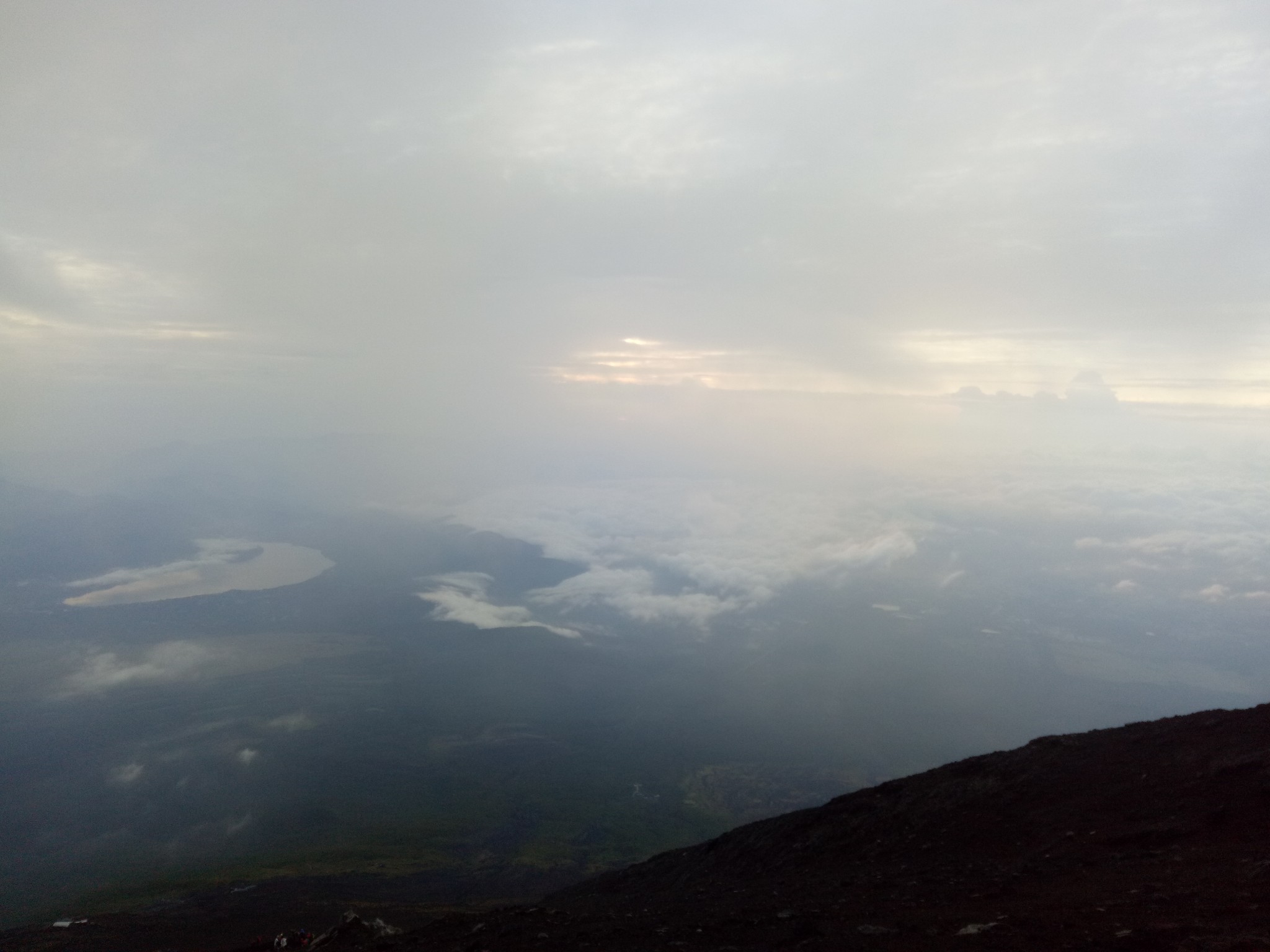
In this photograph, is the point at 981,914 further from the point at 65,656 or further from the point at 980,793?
the point at 65,656

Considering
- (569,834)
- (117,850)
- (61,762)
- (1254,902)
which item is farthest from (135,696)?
(1254,902)

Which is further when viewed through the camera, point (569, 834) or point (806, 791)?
point (806, 791)

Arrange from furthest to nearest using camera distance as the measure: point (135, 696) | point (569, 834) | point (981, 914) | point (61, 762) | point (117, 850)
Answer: point (135, 696)
point (61, 762)
point (569, 834)
point (117, 850)
point (981, 914)

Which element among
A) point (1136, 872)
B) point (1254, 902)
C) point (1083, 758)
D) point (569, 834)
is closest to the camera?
point (1254, 902)

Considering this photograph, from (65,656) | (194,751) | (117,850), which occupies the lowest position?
(117,850)

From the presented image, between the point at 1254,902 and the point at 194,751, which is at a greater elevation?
the point at 1254,902

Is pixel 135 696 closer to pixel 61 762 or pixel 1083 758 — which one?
pixel 61 762

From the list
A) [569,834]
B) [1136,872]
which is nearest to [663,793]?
[569,834]
